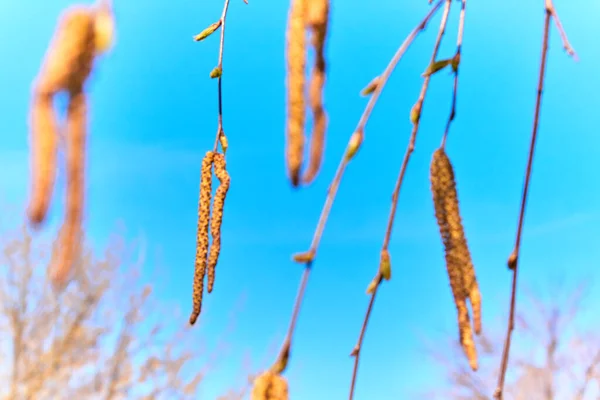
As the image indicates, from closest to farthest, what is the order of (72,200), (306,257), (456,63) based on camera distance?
(72,200) < (306,257) < (456,63)

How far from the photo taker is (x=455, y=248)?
1.28 feet

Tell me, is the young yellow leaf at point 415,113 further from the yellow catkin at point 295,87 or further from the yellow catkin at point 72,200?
the yellow catkin at point 72,200

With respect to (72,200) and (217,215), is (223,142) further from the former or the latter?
(72,200)

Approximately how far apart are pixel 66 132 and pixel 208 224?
0.23m

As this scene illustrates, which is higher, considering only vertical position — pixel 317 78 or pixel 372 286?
pixel 317 78

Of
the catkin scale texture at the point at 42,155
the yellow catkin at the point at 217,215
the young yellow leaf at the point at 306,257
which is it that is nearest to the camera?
the catkin scale texture at the point at 42,155

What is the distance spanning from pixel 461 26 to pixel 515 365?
5691mm

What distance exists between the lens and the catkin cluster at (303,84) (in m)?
0.28

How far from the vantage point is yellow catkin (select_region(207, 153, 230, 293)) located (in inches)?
15.8

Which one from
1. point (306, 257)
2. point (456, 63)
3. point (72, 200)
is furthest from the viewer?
point (456, 63)

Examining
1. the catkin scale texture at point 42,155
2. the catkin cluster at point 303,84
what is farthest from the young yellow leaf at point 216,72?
the catkin scale texture at point 42,155

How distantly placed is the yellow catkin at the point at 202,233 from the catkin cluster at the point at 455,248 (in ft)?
0.46

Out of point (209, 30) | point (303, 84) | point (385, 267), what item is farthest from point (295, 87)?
point (209, 30)

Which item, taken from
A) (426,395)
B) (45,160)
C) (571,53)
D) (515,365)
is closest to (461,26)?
(571,53)
